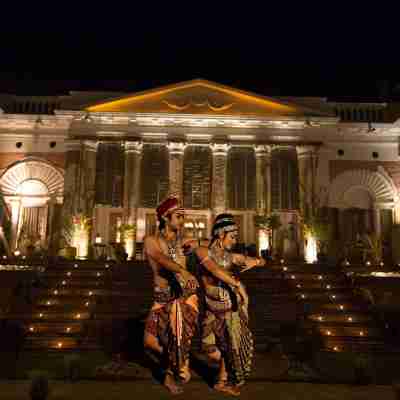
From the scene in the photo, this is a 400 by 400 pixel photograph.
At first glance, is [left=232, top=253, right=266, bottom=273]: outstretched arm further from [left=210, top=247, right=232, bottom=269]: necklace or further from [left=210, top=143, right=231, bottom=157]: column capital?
[left=210, top=143, right=231, bottom=157]: column capital

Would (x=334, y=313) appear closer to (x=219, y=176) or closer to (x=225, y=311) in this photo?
(x=225, y=311)

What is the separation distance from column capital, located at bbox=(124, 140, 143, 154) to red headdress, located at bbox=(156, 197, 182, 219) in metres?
18.8

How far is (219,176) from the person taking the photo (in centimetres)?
2473

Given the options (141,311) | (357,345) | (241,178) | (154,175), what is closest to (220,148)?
(241,178)

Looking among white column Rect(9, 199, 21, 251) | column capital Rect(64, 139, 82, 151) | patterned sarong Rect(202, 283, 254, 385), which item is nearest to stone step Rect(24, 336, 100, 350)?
patterned sarong Rect(202, 283, 254, 385)

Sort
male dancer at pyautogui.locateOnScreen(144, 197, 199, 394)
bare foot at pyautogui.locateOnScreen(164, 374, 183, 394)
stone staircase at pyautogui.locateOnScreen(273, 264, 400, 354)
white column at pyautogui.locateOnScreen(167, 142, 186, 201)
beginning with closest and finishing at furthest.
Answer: bare foot at pyautogui.locateOnScreen(164, 374, 183, 394) < male dancer at pyautogui.locateOnScreen(144, 197, 199, 394) < stone staircase at pyautogui.locateOnScreen(273, 264, 400, 354) < white column at pyautogui.locateOnScreen(167, 142, 186, 201)

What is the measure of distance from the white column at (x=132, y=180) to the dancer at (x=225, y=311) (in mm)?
17713

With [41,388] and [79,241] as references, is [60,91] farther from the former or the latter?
[41,388]

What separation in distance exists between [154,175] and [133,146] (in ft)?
6.00

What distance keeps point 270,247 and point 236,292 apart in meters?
17.7

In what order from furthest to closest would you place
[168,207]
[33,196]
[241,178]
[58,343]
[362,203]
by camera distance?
[362,203] < [33,196] < [241,178] < [58,343] < [168,207]

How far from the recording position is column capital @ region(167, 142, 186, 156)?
81.1 ft

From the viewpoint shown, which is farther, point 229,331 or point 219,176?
point 219,176

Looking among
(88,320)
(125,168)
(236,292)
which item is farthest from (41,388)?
(125,168)
